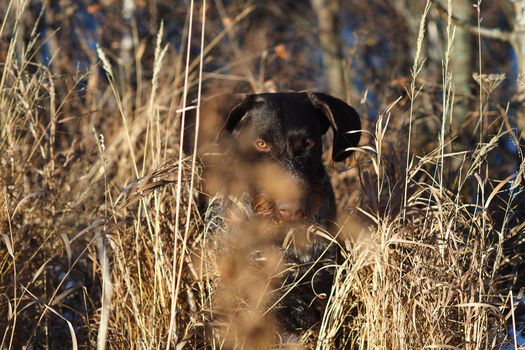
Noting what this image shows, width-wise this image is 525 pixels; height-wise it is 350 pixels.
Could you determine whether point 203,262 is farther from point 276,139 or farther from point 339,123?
point 339,123

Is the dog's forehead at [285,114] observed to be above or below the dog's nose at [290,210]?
above

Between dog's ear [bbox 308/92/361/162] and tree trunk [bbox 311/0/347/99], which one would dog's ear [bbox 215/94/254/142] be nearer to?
dog's ear [bbox 308/92/361/162]

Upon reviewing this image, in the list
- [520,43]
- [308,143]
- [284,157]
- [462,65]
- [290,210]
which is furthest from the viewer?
[462,65]

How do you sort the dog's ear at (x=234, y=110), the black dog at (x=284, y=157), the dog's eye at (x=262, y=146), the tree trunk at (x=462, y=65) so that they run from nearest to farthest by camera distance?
1. the black dog at (x=284, y=157)
2. the dog's eye at (x=262, y=146)
3. the dog's ear at (x=234, y=110)
4. the tree trunk at (x=462, y=65)

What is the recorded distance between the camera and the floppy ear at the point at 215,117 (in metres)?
4.26

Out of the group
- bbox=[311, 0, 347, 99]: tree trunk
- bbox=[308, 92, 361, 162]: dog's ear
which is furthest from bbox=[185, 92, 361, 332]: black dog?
bbox=[311, 0, 347, 99]: tree trunk

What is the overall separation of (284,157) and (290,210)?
42 cm

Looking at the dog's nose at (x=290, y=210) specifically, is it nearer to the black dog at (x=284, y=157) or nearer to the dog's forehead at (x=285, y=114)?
the black dog at (x=284, y=157)

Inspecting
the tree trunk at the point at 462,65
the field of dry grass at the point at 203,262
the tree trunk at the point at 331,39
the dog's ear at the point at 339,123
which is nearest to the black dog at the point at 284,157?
the dog's ear at the point at 339,123

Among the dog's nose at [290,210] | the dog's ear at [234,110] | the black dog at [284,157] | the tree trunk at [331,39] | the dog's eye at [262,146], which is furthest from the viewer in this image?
the tree trunk at [331,39]

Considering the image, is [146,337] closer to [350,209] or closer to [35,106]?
[350,209]

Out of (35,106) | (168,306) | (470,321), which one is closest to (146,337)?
(168,306)

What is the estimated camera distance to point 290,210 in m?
3.79

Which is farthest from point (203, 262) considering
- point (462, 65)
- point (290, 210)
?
point (462, 65)
